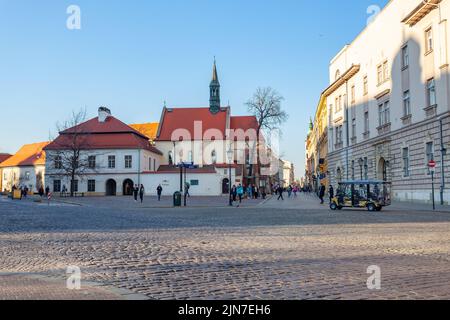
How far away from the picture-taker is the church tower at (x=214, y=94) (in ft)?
316

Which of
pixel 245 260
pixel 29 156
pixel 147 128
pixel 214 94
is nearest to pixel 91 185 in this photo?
pixel 214 94

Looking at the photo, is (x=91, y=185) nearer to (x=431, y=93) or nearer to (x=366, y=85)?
(x=366, y=85)

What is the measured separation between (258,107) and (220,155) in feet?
85.6

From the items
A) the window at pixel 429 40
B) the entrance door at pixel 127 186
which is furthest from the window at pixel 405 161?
the entrance door at pixel 127 186

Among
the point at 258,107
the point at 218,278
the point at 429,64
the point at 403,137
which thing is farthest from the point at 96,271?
the point at 258,107

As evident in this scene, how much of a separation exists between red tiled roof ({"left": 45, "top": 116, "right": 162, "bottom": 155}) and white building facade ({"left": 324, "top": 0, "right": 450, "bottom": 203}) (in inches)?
1525

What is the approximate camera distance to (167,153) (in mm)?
92812

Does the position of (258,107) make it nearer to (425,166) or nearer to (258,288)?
(425,166)

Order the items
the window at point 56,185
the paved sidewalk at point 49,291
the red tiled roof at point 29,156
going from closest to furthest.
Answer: the paved sidewalk at point 49,291 → the window at point 56,185 → the red tiled roof at point 29,156

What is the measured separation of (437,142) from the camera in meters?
32.6

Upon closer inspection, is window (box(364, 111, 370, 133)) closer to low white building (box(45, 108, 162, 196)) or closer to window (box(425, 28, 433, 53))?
window (box(425, 28, 433, 53))

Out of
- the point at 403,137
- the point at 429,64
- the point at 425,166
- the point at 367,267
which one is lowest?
the point at 367,267

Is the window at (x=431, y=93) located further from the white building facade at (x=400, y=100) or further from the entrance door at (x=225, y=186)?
the entrance door at (x=225, y=186)

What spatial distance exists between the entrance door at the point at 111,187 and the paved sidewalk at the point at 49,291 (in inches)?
2950
